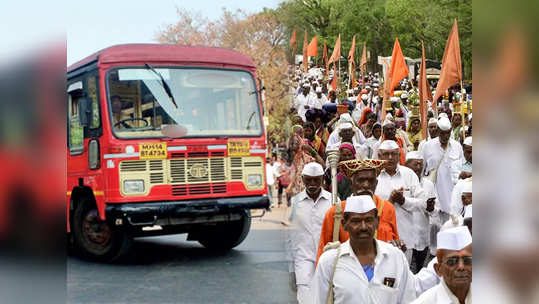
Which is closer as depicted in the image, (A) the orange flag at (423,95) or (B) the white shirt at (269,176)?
(A) the orange flag at (423,95)

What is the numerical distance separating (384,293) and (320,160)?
397 cm

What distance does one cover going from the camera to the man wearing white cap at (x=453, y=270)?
7.06 feet

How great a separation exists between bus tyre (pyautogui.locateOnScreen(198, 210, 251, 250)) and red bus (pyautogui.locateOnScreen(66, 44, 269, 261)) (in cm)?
79

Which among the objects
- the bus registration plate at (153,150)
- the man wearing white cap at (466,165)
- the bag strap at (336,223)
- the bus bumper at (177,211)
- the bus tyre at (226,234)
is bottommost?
the bus tyre at (226,234)

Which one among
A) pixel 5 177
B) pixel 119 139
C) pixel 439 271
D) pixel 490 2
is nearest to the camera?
pixel 490 2

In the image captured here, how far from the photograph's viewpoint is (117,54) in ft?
29.9

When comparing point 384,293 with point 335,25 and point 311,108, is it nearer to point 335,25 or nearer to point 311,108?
point 335,25

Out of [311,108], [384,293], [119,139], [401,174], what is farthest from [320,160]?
[384,293]

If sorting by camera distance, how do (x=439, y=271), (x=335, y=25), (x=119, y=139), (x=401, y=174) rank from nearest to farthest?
1. (x=439, y=271)
2. (x=401, y=174)
3. (x=335, y=25)
4. (x=119, y=139)

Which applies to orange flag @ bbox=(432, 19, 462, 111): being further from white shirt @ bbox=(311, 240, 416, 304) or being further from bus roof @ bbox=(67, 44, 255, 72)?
bus roof @ bbox=(67, 44, 255, 72)

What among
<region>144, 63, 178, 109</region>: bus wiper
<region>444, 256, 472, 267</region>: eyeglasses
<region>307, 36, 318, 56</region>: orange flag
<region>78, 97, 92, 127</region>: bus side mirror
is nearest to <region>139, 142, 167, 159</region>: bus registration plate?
<region>144, 63, 178, 109</region>: bus wiper

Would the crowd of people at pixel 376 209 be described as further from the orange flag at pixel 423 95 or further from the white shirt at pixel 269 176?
the white shirt at pixel 269 176

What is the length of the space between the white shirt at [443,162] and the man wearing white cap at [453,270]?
4468 millimetres

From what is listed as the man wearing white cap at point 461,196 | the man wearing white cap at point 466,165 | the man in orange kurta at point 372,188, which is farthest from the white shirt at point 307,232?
the man wearing white cap at point 466,165
